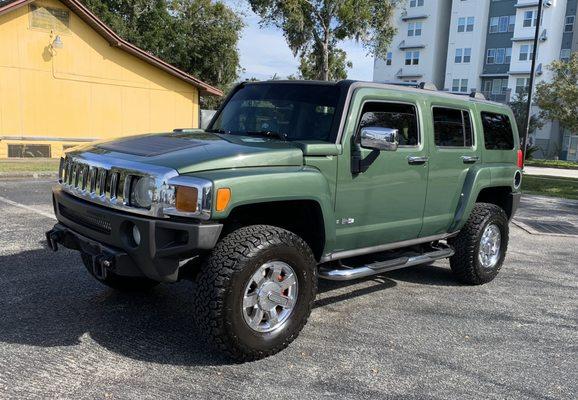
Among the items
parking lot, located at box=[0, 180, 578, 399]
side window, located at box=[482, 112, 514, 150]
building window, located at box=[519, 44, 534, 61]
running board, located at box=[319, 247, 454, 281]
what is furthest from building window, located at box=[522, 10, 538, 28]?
running board, located at box=[319, 247, 454, 281]

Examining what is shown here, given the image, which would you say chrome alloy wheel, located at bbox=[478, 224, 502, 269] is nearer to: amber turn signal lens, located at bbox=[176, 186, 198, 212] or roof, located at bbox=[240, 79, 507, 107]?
roof, located at bbox=[240, 79, 507, 107]

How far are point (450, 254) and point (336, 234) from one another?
5.62ft

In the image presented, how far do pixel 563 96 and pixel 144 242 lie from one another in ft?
123

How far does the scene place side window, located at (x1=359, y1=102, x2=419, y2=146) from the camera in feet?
15.0

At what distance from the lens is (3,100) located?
18141 millimetres

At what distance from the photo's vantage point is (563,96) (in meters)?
35.1

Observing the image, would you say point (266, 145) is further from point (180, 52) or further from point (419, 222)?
point (180, 52)

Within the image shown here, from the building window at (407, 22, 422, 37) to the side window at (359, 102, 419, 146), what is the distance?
63.3 m

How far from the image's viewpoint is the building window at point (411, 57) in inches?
2525

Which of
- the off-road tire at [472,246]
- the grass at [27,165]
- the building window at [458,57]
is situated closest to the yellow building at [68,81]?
the grass at [27,165]

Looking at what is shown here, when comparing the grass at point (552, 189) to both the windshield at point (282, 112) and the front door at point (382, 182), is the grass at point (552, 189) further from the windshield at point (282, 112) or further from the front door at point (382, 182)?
the windshield at point (282, 112)

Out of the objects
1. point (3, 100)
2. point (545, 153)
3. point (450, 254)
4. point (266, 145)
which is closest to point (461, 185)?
point (450, 254)

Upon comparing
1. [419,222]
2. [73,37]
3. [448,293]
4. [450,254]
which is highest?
[73,37]

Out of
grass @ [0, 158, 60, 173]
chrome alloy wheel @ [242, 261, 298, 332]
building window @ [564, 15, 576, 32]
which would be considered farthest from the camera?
building window @ [564, 15, 576, 32]
